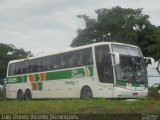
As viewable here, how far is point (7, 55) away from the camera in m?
60.2

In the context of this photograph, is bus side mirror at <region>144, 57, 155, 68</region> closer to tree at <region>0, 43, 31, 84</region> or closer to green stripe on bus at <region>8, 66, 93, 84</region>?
green stripe on bus at <region>8, 66, 93, 84</region>

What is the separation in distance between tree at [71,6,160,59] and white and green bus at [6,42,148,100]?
13.5m

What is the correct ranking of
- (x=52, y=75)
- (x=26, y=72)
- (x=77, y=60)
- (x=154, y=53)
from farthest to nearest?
1. (x=154, y=53)
2. (x=26, y=72)
3. (x=52, y=75)
4. (x=77, y=60)

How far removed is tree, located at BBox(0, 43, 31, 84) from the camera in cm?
5867

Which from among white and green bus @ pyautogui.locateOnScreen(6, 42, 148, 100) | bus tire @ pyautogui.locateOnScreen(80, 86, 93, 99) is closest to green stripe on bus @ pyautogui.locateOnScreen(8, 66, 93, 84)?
white and green bus @ pyautogui.locateOnScreen(6, 42, 148, 100)

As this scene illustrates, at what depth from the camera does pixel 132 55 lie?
893 inches

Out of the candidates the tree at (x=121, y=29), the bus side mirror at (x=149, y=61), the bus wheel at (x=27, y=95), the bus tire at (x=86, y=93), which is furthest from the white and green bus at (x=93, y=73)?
the tree at (x=121, y=29)

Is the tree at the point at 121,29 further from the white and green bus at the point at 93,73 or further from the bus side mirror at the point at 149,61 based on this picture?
the bus side mirror at the point at 149,61

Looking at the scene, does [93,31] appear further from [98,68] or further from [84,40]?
[98,68]

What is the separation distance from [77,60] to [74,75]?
0.82 metres

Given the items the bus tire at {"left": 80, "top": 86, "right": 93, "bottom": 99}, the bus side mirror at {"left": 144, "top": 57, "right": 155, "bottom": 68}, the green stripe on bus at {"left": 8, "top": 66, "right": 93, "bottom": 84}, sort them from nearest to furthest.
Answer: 1. the bus tire at {"left": 80, "top": 86, "right": 93, "bottom": 99}
2. the green stripe on bus at {"left": 8, "top": 66, "right": 93, "bottom": 84}
3. the bus side mirror at {"left": 144, "top": 57, "right": 155, "bottom": 68}

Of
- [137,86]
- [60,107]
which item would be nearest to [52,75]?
[137,86]

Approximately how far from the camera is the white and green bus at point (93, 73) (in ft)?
70.9

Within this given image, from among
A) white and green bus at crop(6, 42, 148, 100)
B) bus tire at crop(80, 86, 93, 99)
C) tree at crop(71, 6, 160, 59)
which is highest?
tree at crop(71, 6, 160, 59)
